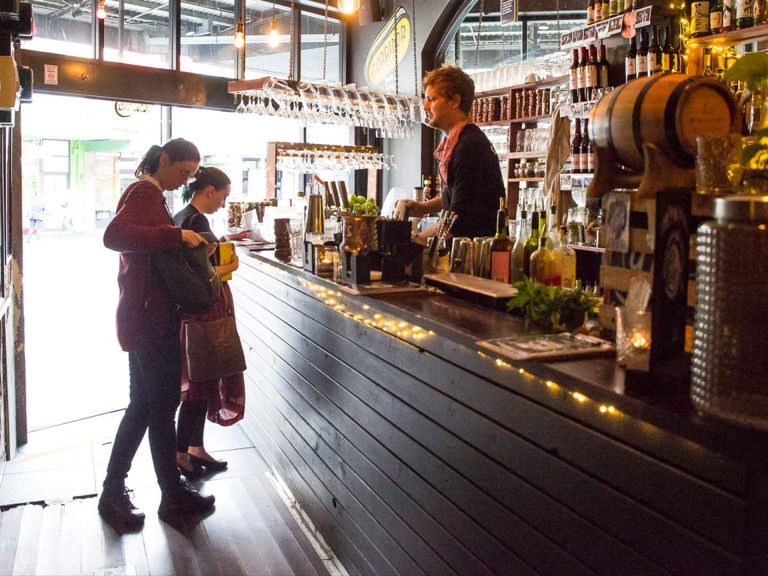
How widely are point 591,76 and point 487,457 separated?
385cm

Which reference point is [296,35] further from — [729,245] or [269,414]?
[729,245]

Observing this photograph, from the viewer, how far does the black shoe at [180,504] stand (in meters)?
3.35

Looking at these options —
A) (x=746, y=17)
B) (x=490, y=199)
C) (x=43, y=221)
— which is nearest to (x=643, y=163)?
(x=490, y=199)

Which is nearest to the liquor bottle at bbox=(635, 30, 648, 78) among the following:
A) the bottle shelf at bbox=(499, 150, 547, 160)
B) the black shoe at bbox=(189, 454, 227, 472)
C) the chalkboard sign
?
the bottle shelf at bbox=(499, 150, 547, 160)

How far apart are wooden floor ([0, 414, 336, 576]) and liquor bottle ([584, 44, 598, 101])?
130 inches

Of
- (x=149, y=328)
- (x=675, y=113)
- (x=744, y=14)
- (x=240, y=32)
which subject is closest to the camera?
(x=675, y=113)

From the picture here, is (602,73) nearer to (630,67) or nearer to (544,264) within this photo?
(630,67)

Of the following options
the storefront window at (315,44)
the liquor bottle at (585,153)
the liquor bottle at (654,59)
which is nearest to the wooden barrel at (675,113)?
the liquor bottle at (654,59)

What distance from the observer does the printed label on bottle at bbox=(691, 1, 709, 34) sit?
13.4 feet

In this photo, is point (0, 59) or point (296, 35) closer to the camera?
point (0, 59)

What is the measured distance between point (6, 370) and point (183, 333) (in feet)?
3.95

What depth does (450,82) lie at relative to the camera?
3.63 m

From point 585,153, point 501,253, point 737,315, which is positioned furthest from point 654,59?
point 737,315

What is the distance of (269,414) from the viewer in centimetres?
404
